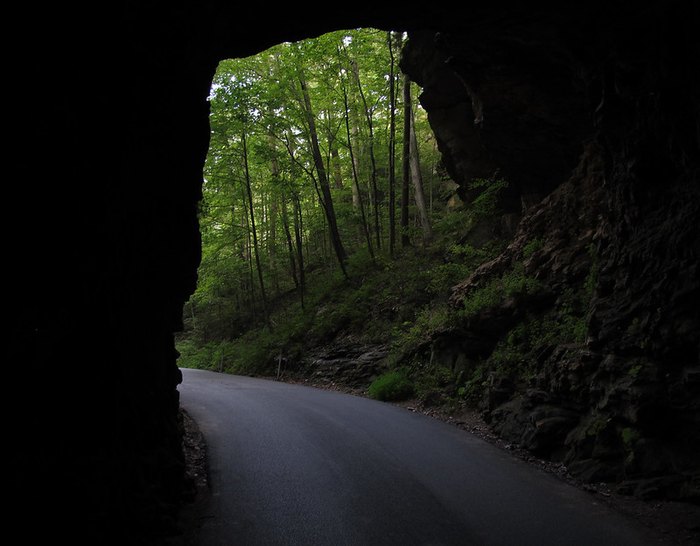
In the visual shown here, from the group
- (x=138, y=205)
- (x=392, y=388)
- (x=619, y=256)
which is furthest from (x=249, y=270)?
(x=138, y=205)

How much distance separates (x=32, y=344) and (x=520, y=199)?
15223 mm

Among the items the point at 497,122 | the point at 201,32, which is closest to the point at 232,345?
the point at 497,122

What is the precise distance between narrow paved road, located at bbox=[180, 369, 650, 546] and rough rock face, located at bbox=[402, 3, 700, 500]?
1.00 metres

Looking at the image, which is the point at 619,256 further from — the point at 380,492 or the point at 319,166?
the point at 319,166

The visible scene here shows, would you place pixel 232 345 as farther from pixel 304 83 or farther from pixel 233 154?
pixel 304 83

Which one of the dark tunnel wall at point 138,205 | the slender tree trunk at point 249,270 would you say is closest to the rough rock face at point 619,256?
the dark tunnel wall at point 138,205

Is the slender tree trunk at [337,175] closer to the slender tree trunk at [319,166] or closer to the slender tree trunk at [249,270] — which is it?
the slender tree trunk at [319,166]

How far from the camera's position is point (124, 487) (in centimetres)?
465

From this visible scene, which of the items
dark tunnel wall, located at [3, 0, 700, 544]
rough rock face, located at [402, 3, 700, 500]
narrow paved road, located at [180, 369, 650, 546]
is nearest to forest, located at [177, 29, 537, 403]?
rough rock face, located at [402, 3, 700, 500]

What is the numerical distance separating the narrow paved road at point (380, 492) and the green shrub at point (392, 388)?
8.27 feet

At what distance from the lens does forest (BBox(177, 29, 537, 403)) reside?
15.6 meters

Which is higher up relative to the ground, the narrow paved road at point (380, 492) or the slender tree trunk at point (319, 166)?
the slender tree trunk at point (319, 166)

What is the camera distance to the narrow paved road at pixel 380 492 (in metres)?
4.91

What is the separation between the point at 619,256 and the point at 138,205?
721 cm
